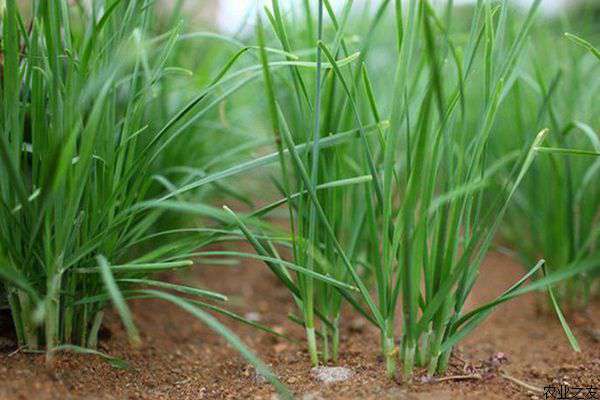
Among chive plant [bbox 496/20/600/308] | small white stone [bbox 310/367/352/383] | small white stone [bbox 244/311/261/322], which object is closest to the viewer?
small white stone [bbox 310/367/352/383]

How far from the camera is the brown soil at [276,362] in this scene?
98cm

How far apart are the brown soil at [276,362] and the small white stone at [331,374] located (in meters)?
0.01

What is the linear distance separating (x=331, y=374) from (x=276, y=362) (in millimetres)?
Result: 159

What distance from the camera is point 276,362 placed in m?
1.20

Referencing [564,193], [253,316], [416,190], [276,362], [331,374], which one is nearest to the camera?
[416,190]

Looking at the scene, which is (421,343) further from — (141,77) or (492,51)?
(141,77)

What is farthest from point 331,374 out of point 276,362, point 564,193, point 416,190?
point 564,193

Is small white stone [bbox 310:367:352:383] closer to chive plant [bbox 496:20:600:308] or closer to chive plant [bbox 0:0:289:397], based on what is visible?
chive plant [bbox 0:0:289:397]

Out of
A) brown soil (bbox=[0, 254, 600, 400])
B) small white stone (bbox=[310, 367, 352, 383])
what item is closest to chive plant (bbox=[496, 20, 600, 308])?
brown soil (bbox=[0, 254, 600, 400])

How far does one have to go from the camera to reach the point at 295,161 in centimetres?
96

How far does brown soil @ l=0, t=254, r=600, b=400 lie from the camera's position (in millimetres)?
976

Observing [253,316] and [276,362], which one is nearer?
[276,362]

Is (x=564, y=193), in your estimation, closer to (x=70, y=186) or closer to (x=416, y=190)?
(x=416, y=190)

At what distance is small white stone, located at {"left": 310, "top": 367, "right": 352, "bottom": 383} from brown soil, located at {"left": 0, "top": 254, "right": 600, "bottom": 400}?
1 cm
